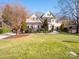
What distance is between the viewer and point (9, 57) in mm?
11852

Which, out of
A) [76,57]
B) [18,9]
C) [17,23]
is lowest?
[76,57]

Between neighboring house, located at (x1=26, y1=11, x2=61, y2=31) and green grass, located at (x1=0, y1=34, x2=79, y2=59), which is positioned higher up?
neighboring house, located at (x1=26, y1=11, x2=61, y2=31)

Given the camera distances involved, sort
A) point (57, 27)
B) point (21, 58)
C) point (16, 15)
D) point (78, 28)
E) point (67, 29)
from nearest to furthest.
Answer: point (21, 58)
point (16, 15)
point (78, 28)
point (67, 29)
point (57, 27)

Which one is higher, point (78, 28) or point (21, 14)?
point (21, 14)

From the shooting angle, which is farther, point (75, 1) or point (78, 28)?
point (78, 28)

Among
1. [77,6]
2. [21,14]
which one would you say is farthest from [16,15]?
[77,6]

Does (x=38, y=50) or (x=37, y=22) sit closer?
(x=38, y=50)

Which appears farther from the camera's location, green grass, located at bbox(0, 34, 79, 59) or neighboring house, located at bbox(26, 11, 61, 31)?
neighboring house, located at bbox(26, 11, 61, 31)

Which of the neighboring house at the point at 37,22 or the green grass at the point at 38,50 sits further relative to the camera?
the neighboring house at the point at 37,22

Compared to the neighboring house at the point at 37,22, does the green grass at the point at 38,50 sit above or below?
below

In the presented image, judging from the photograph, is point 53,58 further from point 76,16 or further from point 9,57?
point 76,16

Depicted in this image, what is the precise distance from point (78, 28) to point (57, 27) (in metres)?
15.2

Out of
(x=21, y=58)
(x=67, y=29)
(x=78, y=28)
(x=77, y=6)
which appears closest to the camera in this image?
(x=21, y=58)

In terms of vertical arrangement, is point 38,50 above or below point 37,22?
below
